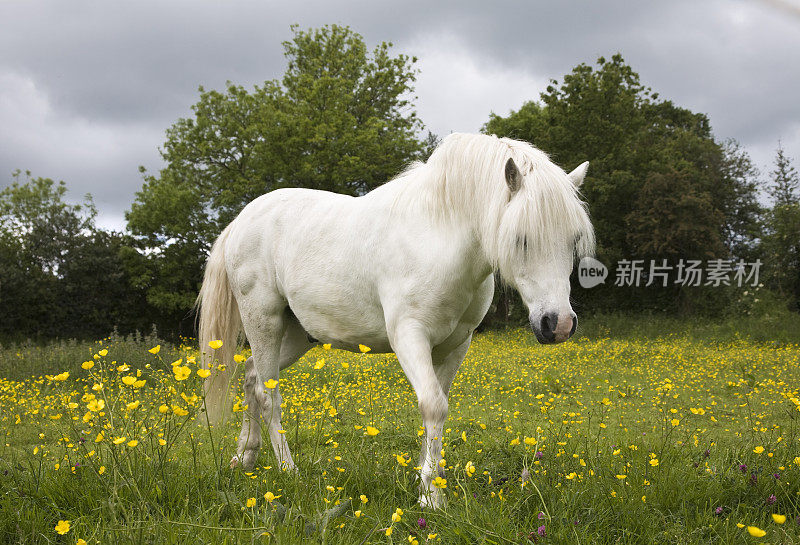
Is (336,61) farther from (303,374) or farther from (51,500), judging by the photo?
(51,500)

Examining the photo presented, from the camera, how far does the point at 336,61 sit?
84.6 ft

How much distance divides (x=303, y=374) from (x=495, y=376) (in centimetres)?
327

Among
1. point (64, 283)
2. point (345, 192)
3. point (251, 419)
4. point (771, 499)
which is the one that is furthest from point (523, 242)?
point (64, 283)

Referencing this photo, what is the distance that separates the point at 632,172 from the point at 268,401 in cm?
2273

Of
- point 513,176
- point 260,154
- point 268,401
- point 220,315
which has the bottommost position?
point 268,401

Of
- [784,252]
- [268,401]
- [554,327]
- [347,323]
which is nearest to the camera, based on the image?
[554,327]

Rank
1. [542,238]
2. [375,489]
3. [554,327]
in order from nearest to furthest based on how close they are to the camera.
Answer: [554,327] < [542,238] < [375,489]

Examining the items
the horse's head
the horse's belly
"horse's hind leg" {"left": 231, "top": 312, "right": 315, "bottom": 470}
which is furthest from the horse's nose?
"horse's hind leg" {"left": 231, "top": 312, "right": 315, "bottom": 470}

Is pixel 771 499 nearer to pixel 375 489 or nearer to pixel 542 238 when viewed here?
pixel 542 238

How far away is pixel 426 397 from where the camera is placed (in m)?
2.73

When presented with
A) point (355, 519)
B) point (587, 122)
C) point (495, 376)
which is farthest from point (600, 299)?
point (355, 519)

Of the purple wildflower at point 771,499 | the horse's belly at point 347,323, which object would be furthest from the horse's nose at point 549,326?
the purple wildflower at point 771,499

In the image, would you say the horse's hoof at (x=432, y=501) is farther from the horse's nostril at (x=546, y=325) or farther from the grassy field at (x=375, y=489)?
the horse's nostril at (x=546, y=325)

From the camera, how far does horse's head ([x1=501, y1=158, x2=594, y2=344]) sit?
249 centimetres
